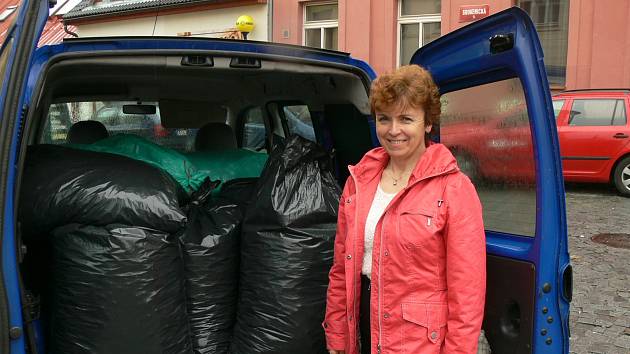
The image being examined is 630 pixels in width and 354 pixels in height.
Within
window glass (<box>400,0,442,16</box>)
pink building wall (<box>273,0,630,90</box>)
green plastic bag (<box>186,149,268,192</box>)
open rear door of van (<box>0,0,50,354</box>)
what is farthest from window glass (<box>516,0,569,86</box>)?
open rear door of van (<box>0,0,50,354</box>)

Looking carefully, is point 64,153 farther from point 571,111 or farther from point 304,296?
point 571,111

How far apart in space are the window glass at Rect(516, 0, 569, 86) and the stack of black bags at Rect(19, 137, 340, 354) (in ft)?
33.5

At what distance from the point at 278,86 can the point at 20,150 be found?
6.54 feet

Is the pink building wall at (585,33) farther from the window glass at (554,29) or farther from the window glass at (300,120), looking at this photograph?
the window glass at (300,120)

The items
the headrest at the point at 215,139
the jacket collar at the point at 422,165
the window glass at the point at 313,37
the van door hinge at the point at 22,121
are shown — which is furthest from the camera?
the window glass at the point at 313,37

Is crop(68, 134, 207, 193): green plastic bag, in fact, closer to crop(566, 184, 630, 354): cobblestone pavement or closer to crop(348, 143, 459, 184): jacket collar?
crop(348, 143, 459, 184): jacket collar

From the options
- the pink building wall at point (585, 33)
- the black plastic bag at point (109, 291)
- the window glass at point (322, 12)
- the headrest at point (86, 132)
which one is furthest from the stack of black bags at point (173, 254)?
the window glass at point (322, 12)

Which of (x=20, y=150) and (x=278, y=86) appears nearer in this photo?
(x=20, y=150)

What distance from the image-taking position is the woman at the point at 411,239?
5.76 ft

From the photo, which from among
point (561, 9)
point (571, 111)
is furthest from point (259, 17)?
point (571, 111)

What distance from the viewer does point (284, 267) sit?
2664mm

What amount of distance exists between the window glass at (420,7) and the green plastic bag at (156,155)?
10905mm

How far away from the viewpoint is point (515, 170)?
2.03 meters

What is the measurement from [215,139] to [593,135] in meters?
7.11
